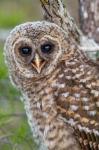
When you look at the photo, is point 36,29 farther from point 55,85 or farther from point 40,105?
point 40,105

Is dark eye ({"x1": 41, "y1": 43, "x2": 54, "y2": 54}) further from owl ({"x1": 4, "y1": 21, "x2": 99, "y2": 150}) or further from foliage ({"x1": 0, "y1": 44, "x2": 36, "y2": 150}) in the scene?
foliage ({"x1": 0, "y1": 44, "x2": 36, "y2": 150})

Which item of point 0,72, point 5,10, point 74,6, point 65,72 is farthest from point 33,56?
point 5,10

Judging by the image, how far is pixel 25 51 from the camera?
8258mm

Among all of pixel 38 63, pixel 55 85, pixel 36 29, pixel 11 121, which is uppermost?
pixel 36 29

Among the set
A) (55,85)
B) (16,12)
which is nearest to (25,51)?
(55,85)

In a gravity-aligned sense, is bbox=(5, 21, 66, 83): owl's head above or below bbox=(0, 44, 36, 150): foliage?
above

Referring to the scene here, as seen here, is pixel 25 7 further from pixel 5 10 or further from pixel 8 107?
pixel 8 107

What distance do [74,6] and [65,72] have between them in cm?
365

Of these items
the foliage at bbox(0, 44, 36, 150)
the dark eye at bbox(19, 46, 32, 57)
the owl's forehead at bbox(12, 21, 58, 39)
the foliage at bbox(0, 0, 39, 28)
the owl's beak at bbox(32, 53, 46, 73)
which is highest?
the owl's forehead at bbox(12, 21, 58, 39)

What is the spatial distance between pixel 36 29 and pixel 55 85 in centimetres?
49

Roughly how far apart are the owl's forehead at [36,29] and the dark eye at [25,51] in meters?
0.11

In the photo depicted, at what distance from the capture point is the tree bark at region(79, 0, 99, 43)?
31.1ft

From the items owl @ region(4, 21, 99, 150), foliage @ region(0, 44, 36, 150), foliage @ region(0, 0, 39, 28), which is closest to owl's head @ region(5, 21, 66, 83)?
owl @ region(4, 21, 99, 150)

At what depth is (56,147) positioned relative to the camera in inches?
317
